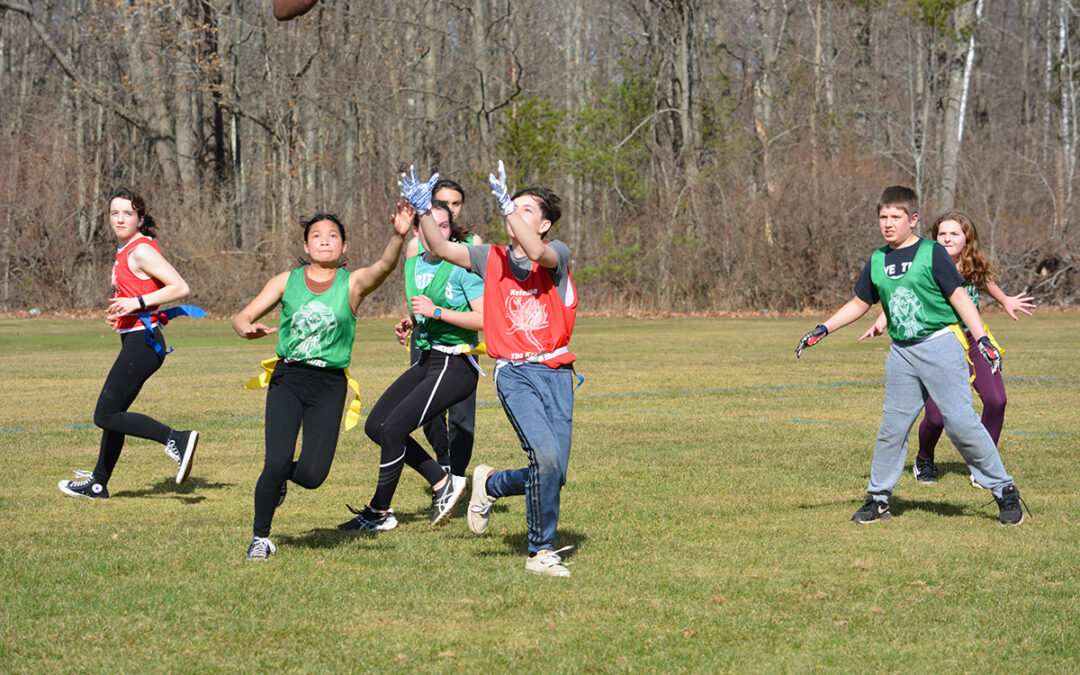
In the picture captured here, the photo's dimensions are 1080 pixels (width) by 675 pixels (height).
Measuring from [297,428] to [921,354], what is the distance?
3.50 m

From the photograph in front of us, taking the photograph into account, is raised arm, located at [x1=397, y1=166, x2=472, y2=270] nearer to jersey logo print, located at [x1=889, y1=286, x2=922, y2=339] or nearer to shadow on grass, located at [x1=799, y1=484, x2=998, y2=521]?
jersey logo print, located at [x1=889, y1=286, x2=922, y2=339]

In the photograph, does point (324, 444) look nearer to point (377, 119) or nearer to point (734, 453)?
point (734, 453)

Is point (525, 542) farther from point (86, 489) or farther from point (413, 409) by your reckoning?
point (86, 489)

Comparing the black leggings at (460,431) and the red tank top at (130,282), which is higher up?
the red tank top at (130,282)

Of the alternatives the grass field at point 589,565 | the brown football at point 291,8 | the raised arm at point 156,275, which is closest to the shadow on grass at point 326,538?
the grass field at point 589,565

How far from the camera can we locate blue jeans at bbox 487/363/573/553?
19.4 feet

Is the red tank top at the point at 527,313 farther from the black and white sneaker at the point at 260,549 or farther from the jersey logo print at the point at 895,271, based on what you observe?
the jersey logo print at the point at 895,271

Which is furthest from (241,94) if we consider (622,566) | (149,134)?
(622,566)

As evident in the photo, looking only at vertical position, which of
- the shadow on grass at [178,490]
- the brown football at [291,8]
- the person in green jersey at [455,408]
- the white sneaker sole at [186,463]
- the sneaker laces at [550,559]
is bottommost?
the shadow on grass at [178,490]

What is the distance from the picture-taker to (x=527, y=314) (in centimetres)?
604

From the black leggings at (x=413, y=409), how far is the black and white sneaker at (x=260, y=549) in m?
0.88

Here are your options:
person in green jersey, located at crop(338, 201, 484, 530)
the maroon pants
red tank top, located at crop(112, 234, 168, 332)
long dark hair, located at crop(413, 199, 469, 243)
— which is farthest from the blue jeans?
the maroon pants

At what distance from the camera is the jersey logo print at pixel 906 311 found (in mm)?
6988

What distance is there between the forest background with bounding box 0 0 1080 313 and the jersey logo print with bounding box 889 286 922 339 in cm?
2690
